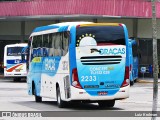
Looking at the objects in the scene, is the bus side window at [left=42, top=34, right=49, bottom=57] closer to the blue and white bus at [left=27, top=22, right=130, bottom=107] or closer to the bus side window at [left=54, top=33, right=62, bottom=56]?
the bus side window at [left=54, top=33, right=62, bottom=56]

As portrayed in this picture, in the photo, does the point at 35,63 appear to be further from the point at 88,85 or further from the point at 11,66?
the point at 11,66

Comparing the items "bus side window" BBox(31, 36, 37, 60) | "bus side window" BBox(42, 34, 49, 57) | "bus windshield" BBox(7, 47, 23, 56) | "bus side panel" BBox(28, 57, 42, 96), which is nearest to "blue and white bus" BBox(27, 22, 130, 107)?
"bus side window" BBox(42, 34, 49, 57)

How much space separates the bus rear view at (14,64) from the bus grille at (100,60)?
24.1 m

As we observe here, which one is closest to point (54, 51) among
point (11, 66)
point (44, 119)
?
point (44, 119)

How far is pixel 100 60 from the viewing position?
20.5 metres

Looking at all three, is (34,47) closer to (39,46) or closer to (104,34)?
(39,46)

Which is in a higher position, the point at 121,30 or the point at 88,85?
the point at 121,30

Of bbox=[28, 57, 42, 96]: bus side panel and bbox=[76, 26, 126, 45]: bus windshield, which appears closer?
bbox=[76, 26, 126, 45]: bus windshield

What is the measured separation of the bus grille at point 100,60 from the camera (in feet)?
67.1

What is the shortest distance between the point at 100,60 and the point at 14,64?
81.3 feet

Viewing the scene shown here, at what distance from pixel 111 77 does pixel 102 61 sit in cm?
62

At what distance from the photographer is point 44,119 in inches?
688

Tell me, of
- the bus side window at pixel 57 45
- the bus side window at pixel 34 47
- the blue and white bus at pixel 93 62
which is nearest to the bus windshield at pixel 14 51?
the bus side window at pixel 34 47

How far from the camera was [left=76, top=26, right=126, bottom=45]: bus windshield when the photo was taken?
67.4ft
